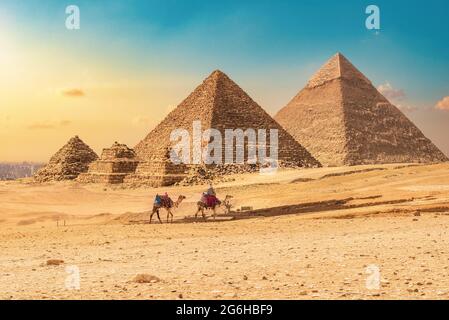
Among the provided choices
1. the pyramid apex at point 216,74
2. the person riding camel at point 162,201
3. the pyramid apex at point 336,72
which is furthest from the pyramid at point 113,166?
the pyramid apex at point 336,72

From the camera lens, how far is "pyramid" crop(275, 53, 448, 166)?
112938 mm

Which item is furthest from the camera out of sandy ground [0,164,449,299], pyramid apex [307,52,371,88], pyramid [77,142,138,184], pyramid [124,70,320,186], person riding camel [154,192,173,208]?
pyramid apex [307,52,371,88]

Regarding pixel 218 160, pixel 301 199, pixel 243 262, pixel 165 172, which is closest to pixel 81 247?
pixel 243 262

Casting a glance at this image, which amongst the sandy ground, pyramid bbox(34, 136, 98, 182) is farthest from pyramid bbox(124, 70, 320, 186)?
the sandy ground

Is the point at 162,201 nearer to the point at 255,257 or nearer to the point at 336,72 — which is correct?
the point at 255,257

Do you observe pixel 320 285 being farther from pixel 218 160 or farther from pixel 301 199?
pixel 218 160

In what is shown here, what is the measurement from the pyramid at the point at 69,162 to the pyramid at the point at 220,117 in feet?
26.1

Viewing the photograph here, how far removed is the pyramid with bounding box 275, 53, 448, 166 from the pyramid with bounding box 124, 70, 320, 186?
28.3 metres

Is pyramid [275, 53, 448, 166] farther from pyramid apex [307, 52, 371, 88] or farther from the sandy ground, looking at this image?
the sandy ground

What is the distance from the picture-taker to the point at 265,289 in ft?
21.9

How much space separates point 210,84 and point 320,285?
80.7 metres

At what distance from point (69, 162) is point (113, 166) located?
11.5 metres

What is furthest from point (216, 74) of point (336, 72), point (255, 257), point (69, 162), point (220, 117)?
point (255, 257)
